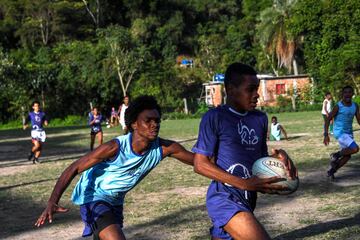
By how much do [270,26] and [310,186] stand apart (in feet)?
175

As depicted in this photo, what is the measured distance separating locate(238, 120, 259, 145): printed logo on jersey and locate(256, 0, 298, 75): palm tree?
56161 millimetres

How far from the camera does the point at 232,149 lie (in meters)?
4.90

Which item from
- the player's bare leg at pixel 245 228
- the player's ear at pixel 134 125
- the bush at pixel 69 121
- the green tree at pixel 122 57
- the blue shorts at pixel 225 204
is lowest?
the bush at pixel 69 121

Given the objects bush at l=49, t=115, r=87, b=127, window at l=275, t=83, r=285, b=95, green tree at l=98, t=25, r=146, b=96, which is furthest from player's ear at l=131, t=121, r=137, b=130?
window at l=275, t=83, r=285, b=95

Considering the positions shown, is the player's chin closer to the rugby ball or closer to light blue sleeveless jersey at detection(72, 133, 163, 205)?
the rugby ball

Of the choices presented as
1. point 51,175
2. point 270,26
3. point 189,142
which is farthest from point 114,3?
point 51,175

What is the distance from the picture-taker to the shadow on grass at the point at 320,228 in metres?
7.45

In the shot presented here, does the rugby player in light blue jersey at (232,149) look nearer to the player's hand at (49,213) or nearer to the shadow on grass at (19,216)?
the player's hand at (49,213)

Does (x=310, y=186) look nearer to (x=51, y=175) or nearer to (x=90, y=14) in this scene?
(x=51, y=175)

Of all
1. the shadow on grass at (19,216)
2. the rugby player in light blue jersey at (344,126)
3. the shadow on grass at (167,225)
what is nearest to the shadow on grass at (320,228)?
the shadow on grass at (167,225)

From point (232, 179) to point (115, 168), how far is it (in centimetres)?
113

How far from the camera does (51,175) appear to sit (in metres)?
14.7

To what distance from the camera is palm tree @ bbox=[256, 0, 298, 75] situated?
61656mm

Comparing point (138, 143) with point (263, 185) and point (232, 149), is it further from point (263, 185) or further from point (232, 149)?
point (263, 185)
